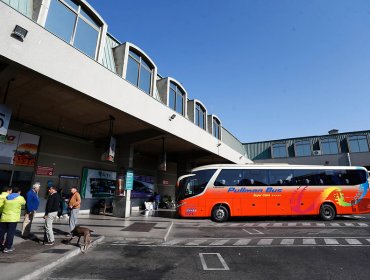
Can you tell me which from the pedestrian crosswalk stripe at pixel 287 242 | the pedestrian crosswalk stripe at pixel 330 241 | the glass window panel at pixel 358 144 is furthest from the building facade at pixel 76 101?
the glass window panel at pixel 358 144

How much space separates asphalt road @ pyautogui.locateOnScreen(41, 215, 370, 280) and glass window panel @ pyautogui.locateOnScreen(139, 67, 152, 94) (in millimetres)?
9680

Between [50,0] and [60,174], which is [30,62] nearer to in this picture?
[50,0]

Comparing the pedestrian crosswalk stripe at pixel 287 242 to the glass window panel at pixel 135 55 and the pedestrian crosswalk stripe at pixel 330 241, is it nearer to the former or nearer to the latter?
the pedestrian crosswalk stripe at pixel 330 241

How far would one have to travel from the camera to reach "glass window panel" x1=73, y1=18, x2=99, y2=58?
11320 mm

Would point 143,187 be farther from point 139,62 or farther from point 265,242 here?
point 265,242

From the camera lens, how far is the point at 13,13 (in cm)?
776

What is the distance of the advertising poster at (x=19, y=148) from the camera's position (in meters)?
13.2

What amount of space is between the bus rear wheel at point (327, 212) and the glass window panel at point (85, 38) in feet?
52.5

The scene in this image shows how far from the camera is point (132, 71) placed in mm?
14758

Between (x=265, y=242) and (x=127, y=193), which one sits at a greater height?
(x=127, y=193)

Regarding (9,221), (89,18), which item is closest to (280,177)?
(9,221)

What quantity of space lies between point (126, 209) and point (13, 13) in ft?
38.7

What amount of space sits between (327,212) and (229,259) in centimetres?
1153

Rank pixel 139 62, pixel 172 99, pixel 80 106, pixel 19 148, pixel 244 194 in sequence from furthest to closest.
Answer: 1. pixel 172 99
2. pixel 139 62
3. pixel 244 194
4. pixel 19 148
5. pixel 80 106
